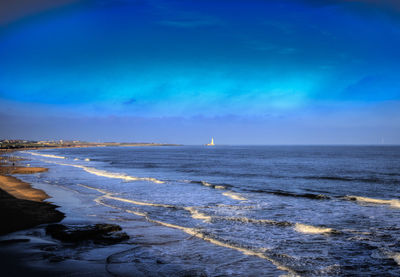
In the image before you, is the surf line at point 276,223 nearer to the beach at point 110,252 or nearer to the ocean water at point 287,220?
the ocean water at point 287,220

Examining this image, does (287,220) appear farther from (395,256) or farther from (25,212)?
(25,212)

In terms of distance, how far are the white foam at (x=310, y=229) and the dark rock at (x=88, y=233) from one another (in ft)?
26.8

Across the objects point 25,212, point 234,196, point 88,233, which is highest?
point 88,233

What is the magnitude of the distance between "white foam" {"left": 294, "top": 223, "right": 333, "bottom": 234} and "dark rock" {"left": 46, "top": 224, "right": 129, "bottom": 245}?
26.8 ft

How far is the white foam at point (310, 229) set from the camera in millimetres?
13203

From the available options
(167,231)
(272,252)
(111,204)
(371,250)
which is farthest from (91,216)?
(371,250)

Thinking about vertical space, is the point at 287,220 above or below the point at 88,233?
below

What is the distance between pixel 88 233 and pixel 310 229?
33.5 feet

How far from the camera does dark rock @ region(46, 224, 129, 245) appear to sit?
10969 mm

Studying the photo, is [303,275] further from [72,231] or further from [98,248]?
[72,231]

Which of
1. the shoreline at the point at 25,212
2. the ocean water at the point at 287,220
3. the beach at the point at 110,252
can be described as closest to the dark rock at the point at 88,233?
the beach at the point at 110,252

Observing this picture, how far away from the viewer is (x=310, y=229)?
539 inches

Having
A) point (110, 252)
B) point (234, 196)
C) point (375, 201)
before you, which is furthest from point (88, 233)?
point (375, 201)

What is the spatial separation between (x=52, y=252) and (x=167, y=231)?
4.96m
